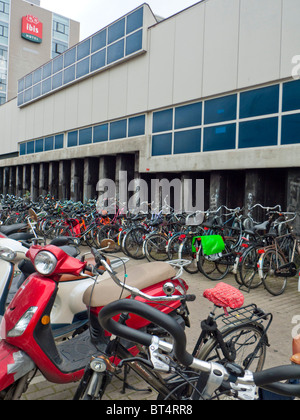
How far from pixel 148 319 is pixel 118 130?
44.4 feet

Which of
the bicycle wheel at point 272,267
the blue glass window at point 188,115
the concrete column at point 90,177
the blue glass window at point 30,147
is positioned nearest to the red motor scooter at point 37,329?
the bicycle wheel at point 272,267

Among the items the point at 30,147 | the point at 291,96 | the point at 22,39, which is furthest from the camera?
the point at 22,39

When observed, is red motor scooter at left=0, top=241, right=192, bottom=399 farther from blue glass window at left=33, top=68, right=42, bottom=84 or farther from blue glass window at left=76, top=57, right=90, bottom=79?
blue glass window at left=33, top=68, right=42, bottom=84

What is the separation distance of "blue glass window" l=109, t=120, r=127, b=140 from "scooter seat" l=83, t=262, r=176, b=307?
11.6m

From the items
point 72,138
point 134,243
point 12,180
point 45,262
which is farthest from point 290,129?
point 12,180

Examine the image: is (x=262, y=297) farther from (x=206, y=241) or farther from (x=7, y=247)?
(x=7, y=247)

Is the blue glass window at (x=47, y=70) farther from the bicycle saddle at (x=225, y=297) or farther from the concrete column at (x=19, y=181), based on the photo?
the bicycle saddle at (x=225, y=297)

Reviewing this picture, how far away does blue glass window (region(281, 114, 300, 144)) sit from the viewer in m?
8.28

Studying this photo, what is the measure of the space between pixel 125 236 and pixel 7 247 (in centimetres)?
517

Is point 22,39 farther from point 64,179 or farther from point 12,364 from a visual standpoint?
point 12,364

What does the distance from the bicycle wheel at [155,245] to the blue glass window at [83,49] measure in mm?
11866

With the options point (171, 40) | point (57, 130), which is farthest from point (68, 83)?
point (171, 40)

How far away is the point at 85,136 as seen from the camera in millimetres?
16500

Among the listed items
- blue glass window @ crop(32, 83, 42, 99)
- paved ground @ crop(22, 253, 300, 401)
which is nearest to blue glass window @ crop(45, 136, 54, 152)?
blue glass window @ crop(32, 83, 42, 99)
